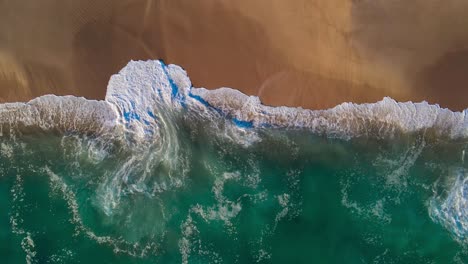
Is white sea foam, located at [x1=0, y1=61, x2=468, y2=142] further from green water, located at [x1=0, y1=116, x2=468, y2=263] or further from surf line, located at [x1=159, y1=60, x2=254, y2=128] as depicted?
green water, located at [x1=0, y1=116, x2=468, y2=263]

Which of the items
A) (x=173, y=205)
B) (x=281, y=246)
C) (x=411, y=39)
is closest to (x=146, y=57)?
(x=173, y=205)

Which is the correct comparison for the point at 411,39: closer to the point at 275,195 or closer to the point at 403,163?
the point at 403,163

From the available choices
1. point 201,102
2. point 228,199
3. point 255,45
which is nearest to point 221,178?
point 228,199

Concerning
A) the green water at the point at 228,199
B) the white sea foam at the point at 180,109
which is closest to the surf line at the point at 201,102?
the white sea foam at the point at 180,109

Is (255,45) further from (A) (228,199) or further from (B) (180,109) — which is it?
(A) (228,199)

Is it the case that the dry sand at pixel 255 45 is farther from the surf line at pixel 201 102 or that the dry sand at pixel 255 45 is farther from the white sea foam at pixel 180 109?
the surf line at pixel 201 102

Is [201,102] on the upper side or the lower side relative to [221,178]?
upper

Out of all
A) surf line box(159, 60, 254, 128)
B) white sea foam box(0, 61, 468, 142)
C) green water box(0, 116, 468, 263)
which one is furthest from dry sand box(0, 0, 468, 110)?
green water box(0, 116, 468, 263)

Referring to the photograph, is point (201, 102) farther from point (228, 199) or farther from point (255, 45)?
point (228, 199)

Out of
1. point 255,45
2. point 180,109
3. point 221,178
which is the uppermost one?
point 255,45
